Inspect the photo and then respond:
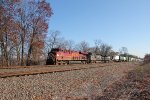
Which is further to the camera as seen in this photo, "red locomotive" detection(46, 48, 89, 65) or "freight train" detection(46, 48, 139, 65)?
"freight train" detection(46, 48, 139, 65)

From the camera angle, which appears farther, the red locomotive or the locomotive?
the locomotive

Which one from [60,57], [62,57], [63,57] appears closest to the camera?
[60,57]

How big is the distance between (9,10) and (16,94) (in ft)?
105

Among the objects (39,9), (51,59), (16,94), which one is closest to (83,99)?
(16,94)

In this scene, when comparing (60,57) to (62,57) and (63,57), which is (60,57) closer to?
(62,57)

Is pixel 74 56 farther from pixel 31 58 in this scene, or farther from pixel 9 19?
pixel 9 19

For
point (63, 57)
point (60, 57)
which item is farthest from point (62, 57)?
point (60, 57)

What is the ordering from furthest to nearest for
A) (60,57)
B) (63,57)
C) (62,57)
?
(63,57) → (62,57) → (60,57)

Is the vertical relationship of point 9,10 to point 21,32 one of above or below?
above

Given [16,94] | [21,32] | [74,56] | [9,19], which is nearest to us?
[16,94]

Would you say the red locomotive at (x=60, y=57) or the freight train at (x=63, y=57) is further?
the freight train at (x=63, y=57)

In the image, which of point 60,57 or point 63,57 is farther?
point 63,57

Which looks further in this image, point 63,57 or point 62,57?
point 63,57

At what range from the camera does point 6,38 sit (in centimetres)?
4059
